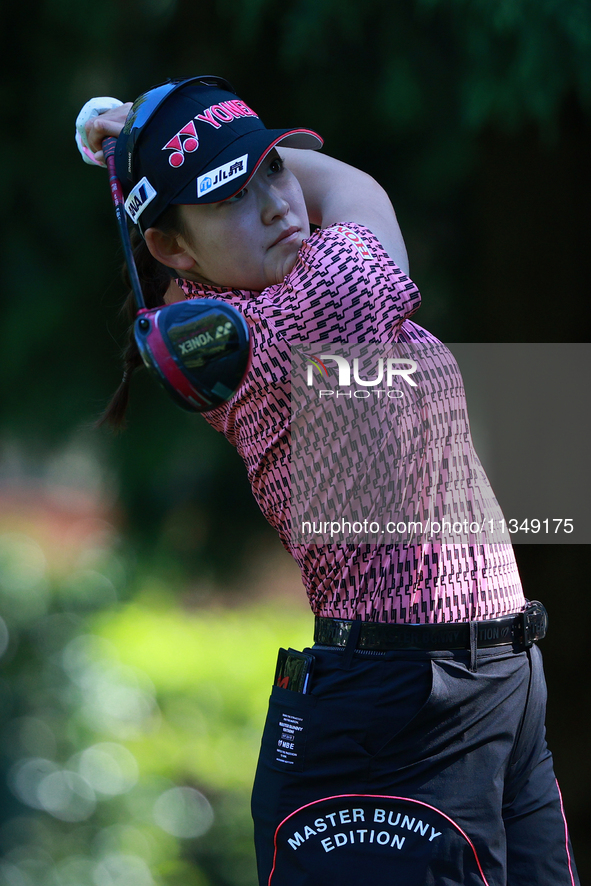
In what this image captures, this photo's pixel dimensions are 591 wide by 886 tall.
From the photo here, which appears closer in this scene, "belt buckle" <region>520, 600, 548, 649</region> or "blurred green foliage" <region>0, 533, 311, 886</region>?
"belt buckle" <region>520, 600, 548, 649</region>

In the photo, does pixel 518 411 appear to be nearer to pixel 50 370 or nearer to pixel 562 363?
pixel 562 363

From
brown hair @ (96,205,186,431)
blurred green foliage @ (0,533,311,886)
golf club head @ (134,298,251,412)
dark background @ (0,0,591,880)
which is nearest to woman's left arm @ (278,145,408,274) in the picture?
brown hair @ (96,205,186,431)

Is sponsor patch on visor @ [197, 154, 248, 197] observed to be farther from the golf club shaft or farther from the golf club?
the golf club

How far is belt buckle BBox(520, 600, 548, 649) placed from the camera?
64.2 inches

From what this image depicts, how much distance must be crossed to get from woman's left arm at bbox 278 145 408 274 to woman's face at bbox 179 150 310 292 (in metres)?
0.11

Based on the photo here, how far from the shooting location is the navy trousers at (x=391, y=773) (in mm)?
1477

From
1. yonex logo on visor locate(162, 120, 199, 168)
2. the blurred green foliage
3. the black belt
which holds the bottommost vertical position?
the blurred green foliage

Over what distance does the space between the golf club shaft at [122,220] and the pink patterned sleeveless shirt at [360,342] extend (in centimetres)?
24

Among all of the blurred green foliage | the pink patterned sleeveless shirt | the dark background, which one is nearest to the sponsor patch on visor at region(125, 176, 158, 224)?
the pink patterned sleeveless shirt

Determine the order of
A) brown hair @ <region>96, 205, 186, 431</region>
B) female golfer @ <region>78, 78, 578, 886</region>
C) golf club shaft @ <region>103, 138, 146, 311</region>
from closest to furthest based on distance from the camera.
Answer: golf club shaft @ <region>103, 138, 146, 311</region>
female golfer @ <region>78, 78, 578, 886</region>
brown hair @ <region>96, 205, 186, 431</region>

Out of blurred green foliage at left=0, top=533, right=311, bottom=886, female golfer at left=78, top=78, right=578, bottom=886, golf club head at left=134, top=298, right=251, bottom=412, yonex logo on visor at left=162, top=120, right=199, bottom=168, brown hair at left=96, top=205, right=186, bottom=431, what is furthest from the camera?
blurred green foliage at left=0, top=533, right=311, bottom=886

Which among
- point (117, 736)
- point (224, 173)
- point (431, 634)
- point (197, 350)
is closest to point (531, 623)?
point (431, 634)

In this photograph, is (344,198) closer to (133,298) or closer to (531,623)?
(133,298)

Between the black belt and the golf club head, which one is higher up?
the golf club head
